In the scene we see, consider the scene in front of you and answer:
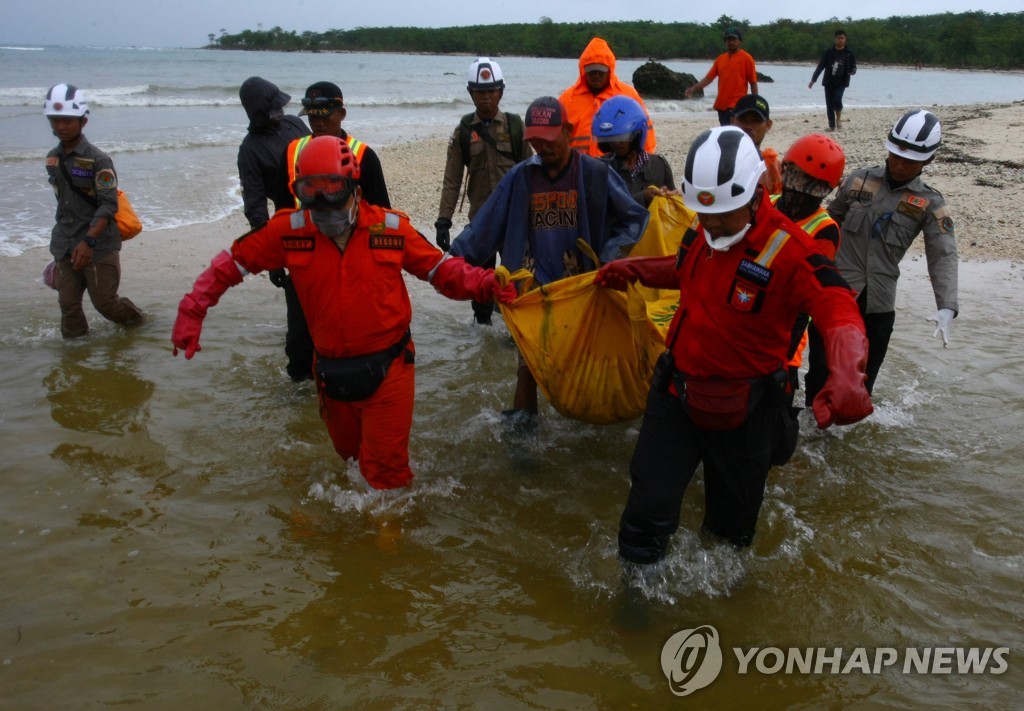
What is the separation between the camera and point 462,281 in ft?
12.6

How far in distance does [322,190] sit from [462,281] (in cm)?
78

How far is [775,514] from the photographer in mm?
4160

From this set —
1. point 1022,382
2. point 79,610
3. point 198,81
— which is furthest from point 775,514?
point 198,81

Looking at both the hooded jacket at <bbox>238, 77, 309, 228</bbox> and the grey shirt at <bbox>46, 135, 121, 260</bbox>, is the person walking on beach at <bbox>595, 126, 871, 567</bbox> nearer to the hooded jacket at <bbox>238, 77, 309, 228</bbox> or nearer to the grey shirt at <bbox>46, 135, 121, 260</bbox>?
the hooded jacket at <bbox>238, 77, 309, 228</bbox>

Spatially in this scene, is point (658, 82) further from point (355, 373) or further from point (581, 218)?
point (355, 373)

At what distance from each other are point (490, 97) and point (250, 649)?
4.18m

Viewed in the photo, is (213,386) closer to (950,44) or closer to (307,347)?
(307,347)

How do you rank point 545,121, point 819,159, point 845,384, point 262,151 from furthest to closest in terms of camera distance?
point 262,151 < point 545,121 < point 819,159 < point 845,384

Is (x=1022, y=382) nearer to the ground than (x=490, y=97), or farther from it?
nearer to the ground

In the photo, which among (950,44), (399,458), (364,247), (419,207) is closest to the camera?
(364,247)

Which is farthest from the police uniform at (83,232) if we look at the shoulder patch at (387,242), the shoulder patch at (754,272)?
the shoulder patch at (754,272)

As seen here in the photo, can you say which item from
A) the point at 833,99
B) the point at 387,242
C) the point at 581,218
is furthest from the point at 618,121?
the point at 833,99

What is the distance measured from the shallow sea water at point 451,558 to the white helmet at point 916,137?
169 centimetres

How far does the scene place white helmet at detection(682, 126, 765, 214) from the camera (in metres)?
2.76
